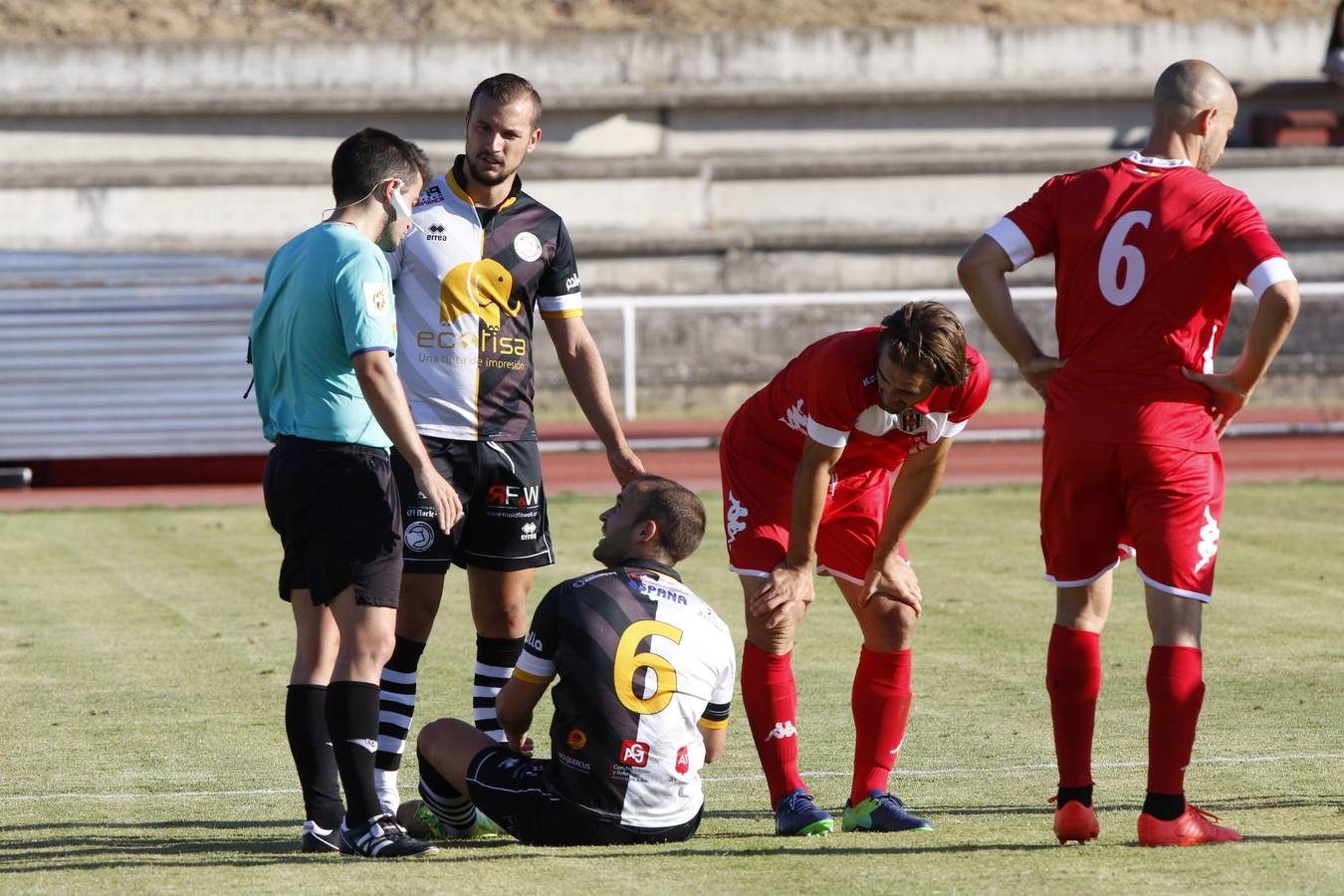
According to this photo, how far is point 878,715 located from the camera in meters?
5.70

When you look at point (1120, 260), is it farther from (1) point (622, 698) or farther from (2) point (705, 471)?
(2) point (705, 471)

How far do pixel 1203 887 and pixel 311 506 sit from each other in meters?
2.52

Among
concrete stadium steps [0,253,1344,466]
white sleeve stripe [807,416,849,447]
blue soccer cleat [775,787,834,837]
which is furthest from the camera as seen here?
concrete stadium steps [0,253,1344,466]

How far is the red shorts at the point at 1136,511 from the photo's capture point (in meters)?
5.07

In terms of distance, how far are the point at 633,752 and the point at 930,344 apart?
135 centimetres

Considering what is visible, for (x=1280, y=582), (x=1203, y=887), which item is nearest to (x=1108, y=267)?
(x=1203, y=887)

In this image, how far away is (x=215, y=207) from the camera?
2500 cm

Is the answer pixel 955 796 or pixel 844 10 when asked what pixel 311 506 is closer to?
pixel 955 796

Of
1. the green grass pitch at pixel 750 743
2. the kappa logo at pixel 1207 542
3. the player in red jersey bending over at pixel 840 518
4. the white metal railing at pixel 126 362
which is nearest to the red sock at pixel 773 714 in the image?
the player in red jersey bending over at pixel 840 518

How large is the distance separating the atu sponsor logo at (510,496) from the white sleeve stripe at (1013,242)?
1.72m

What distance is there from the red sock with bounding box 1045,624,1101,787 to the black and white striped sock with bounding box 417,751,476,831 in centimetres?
171

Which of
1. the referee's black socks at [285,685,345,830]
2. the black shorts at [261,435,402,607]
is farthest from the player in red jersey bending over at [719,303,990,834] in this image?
the referee's black socks at [285,685,345,830]

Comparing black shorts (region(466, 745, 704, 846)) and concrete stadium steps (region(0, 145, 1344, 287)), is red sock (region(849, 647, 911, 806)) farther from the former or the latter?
concrete stadium steps (region(0, 145, 1344, 287))

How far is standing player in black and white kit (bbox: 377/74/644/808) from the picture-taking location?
5.82m
